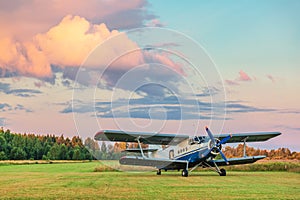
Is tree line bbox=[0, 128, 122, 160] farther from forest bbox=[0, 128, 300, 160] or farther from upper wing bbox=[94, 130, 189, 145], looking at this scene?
upper wing bbox=[94, 130, 189, 145]

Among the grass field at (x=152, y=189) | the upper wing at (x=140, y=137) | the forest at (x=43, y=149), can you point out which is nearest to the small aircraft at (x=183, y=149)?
the upper wing at (x=140, y=137)

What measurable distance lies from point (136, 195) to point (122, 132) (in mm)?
15125

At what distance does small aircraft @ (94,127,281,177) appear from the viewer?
2917 centimetres

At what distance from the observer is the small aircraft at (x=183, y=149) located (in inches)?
1148

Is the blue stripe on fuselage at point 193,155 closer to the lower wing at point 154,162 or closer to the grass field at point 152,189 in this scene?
the lower wing at point 154,162

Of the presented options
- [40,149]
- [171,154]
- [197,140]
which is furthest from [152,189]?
[40,149]

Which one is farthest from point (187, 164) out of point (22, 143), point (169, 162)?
point (22, 143)

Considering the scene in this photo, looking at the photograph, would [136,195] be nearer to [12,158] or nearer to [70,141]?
[12,158]

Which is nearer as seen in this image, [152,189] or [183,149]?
[152,189]

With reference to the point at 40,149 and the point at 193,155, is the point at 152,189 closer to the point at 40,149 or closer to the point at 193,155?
the point at 193,155

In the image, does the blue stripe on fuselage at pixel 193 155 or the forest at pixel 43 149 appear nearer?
the blue stripe on fuselage at pixel 193 155

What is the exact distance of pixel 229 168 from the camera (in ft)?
137

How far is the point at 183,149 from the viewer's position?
104 feet

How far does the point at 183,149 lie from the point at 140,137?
3032 millimetres
